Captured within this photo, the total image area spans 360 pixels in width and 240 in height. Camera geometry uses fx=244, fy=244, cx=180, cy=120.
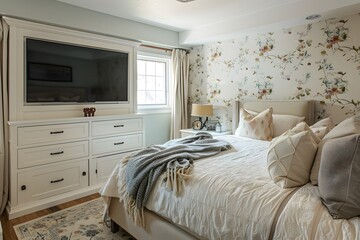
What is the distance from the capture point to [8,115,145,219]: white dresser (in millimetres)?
2594

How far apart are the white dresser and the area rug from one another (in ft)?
0.98

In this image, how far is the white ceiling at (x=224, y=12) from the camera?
279cm

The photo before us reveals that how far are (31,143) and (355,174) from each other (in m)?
2.88

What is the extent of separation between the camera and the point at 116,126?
339 cm

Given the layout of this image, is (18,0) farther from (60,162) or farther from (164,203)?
(164,203)

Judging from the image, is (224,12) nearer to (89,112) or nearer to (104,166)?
(89,112)

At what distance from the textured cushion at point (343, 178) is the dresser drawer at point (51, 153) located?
2698mm

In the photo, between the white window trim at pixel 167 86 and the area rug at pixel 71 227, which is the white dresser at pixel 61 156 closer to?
the area rug at pixel 71 227

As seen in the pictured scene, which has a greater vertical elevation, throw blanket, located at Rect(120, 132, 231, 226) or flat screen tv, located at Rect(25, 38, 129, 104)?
flat screen tv, located at Rect(25, 38, 129, 104)

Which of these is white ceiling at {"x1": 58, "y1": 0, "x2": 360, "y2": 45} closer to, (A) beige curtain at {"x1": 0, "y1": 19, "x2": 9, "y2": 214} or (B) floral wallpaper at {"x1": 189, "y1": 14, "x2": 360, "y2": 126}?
(B) floral wallpaper at {"x1": 189, "y1": 14, "x2": 360, "y2": 126}

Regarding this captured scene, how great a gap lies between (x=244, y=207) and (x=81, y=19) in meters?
2.95

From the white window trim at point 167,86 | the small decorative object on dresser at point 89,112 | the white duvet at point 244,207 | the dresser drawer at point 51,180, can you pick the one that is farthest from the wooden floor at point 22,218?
the white window trim at point 167,86

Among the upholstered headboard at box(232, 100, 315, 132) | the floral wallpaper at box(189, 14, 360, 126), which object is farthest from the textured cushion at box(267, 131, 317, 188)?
the floral wallpaper at box(189, 14, 360, 126)

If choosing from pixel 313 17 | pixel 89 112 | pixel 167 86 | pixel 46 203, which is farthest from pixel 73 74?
pixel 313 17
